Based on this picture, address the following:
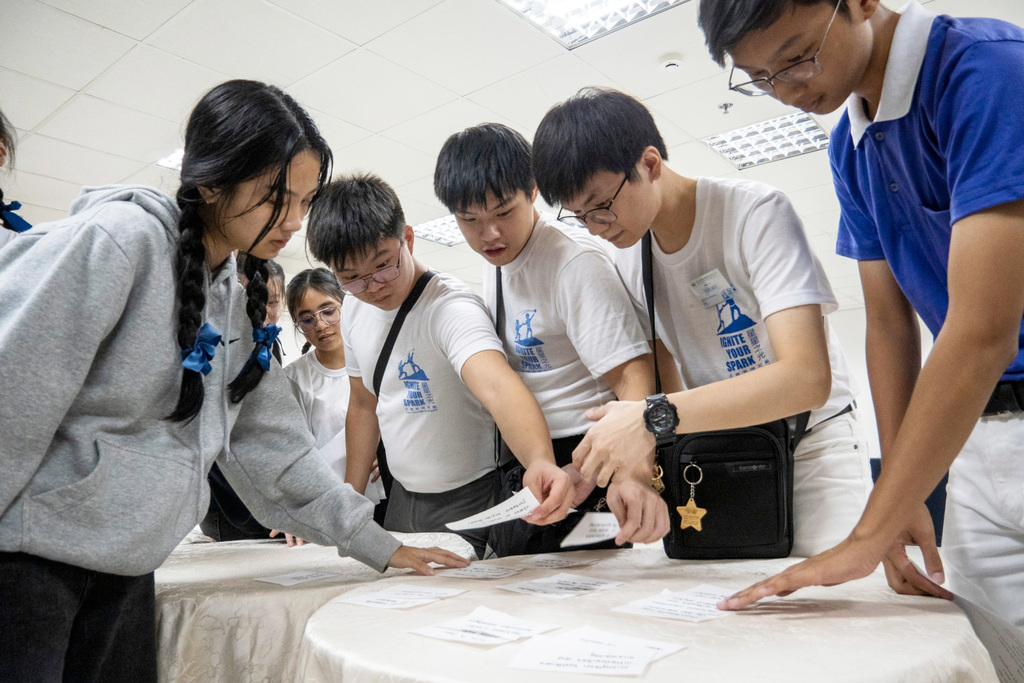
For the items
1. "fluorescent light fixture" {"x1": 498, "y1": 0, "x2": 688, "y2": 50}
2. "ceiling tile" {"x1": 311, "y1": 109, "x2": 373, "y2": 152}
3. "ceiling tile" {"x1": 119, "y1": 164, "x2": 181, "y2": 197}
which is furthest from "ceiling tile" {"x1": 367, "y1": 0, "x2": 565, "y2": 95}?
"ceiling tile" {"x1": 119, "y1": 164, "x2": 181, "y2": 197}

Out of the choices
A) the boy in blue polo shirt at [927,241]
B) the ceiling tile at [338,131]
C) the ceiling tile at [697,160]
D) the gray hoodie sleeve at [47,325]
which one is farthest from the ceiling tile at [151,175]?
the boy in blue polo shirt at [927,241]

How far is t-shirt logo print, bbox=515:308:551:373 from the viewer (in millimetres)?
1521

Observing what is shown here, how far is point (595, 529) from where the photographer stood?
1220mm

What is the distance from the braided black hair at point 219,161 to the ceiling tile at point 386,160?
3283mm

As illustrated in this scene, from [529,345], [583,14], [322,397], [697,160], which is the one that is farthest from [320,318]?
[697,160]

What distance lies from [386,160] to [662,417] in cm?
397

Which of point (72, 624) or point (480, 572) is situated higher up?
point (72, 624)

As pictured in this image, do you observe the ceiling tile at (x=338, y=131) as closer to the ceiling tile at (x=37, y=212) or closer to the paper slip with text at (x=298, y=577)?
the ceiling tile at (x=37, y=212)

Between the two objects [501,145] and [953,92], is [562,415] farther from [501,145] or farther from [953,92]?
[953,92]

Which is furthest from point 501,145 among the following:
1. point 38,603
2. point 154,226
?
point 38,603

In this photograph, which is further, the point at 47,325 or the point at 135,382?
the point at 135,382

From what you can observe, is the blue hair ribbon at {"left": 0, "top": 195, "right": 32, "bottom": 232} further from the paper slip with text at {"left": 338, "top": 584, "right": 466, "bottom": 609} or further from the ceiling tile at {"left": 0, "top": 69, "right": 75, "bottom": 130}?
the ceiling tile at {"left": 0, "top": 69, "right": 75, "bottom": 130}

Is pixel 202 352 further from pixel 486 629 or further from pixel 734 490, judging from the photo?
pixel 734 490

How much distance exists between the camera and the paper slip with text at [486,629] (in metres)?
0.75
